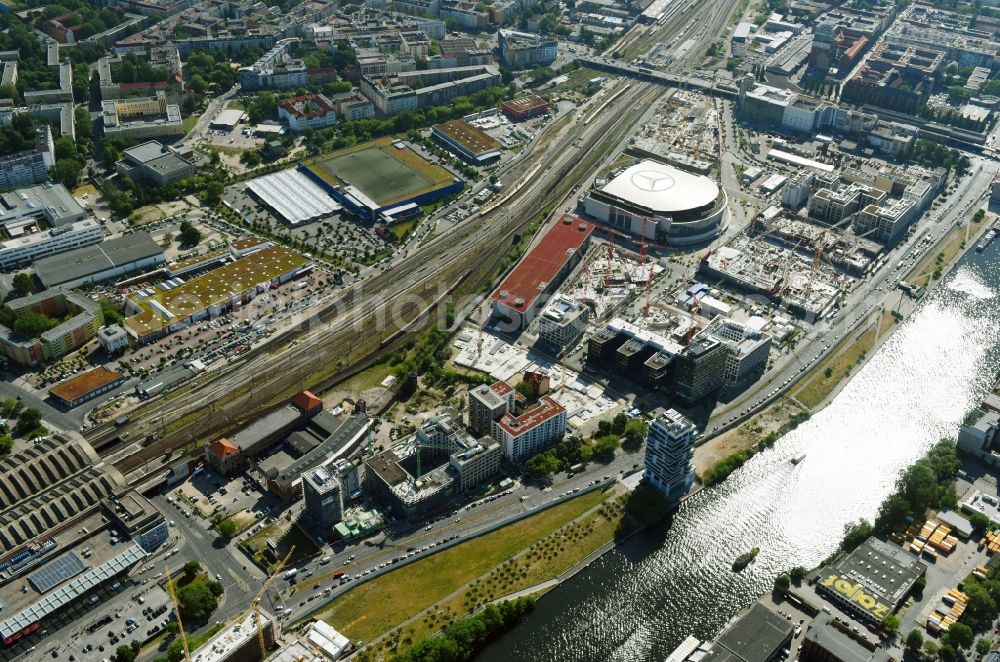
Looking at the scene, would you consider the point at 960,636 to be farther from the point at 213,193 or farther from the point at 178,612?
the point at 213,193

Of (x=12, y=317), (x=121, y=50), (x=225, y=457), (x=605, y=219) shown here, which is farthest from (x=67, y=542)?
(x=121, y=50)

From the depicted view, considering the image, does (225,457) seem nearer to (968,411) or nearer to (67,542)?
(67,542)

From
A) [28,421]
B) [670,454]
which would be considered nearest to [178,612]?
[28,421]

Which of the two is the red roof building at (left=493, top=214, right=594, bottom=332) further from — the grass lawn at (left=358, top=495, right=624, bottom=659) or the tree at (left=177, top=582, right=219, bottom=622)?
the tree at (left=177, top=582, right=219, bottom=622)

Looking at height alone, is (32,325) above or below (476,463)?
above

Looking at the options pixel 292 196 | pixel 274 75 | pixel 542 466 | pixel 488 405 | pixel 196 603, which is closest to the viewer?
pixel 196 603

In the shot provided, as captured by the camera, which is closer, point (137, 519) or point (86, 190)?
point (137, 519)
